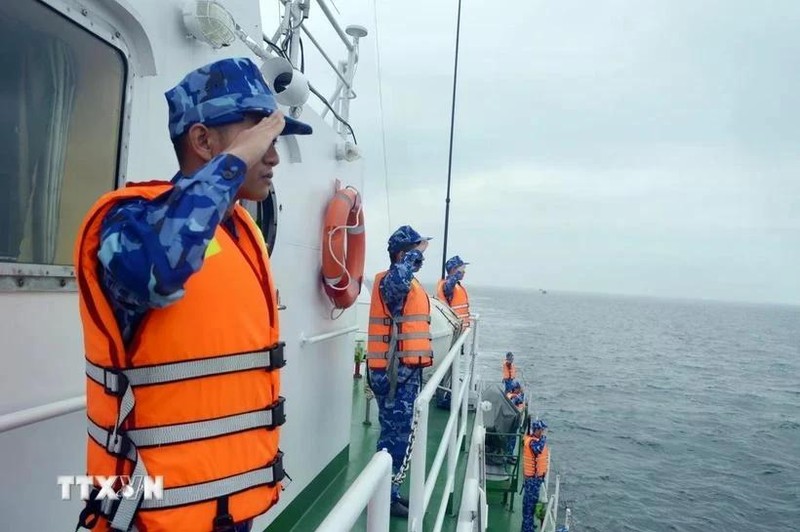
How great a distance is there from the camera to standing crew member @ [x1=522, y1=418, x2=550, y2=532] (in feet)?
33.4

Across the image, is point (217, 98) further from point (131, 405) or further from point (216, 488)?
point (216, 488)

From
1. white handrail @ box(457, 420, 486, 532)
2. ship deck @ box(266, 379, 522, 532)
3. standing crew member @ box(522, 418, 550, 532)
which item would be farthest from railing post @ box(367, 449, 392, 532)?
standing crew member @ box(522, 418, 550, 532)

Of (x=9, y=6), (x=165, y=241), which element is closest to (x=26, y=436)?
(x=165, y=241)

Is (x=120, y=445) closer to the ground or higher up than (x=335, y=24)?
closer to the ground

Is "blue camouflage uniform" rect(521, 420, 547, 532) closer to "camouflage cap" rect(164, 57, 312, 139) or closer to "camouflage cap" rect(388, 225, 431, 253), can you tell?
"camouflage cap" rect(388, 225, 431, 253)

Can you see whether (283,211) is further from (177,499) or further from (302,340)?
(177,499)

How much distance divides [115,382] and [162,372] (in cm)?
10

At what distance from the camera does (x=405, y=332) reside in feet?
12.2

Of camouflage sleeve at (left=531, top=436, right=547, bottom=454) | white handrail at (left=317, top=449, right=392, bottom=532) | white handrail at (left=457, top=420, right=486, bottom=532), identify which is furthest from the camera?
camouflage sleeve at (left=531, top=436, right=547, bottom=454)

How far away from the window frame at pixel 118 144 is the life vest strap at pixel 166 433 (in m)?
0.51

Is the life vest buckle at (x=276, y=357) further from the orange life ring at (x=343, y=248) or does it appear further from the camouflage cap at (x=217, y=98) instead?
the orange life ring at (x=343, y=248)

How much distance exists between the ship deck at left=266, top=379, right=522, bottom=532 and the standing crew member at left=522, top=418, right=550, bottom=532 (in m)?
5.01

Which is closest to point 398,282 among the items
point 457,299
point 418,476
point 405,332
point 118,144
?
point 405,332

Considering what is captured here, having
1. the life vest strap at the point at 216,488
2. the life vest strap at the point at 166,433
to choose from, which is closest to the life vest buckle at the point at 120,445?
the life vest strap at the point at 166,433
